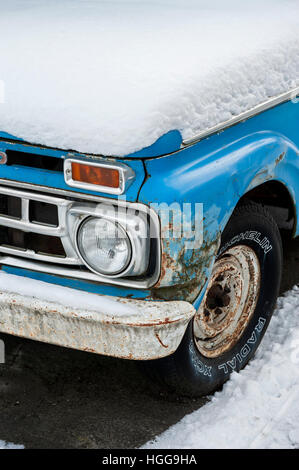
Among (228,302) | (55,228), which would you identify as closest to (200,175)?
(55,228)

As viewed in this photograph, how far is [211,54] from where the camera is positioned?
7.63ft

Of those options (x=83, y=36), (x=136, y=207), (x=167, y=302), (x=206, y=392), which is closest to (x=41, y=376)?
(x=206, y=392)

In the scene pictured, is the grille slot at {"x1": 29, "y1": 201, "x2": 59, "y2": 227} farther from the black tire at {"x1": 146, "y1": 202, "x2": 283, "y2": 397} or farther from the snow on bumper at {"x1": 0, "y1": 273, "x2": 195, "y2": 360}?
the black tire at {"x1": 146, "y1": 202, "x2": 283, "y2": 397}

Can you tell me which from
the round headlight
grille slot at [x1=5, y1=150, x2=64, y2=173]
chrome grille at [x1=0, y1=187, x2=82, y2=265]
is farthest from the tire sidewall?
grille slot at [x1=5, y1=150, x2=64, y2=173]

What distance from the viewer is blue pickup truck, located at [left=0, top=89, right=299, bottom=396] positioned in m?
2.09

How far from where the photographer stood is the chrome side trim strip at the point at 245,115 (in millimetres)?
2176

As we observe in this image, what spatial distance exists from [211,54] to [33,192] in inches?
33.1

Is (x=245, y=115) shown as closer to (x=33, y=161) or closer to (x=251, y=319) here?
(x=33, y=161)

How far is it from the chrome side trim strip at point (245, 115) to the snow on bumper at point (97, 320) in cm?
59

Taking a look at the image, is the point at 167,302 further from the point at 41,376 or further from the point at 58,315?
the point at 41,376

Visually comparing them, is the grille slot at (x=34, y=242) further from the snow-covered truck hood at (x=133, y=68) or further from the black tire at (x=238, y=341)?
the black tire at (x=238, y=341)

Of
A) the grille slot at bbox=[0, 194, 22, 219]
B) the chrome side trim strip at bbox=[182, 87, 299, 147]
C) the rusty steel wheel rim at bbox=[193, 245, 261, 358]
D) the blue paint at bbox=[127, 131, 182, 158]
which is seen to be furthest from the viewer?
the rusty steel wheel rim at bbox=[193, 245, 261, 358]

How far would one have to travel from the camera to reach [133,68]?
2195 mm

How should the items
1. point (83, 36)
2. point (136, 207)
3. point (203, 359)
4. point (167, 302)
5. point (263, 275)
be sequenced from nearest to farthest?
point (136, 207) < point (167, 302) < point (83, 36) < point (203, 359) < point (263, 275)
